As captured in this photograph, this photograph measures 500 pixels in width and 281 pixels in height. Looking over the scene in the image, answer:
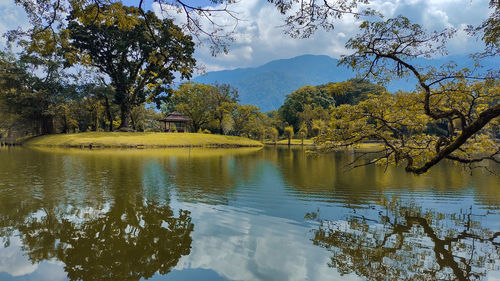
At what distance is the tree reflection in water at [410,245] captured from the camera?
14.4 feet

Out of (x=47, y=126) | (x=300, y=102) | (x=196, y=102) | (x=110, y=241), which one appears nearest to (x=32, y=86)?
(x=47, y=126)

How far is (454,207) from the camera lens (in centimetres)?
875

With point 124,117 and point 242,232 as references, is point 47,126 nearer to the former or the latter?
point 124,117

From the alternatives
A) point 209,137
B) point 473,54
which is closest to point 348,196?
point 473,54

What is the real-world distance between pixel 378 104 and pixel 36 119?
182ft

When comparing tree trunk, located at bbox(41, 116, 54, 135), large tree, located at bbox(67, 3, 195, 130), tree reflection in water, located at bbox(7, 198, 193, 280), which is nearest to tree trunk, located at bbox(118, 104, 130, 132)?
large tree, located at bbox(67, 3, 195, 130)

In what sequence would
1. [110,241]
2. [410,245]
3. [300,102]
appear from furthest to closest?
[300,102], [410,245], [110,241]

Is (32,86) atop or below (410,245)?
atop

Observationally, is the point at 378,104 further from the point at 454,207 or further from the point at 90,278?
the point at 90,278

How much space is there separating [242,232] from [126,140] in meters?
35.2

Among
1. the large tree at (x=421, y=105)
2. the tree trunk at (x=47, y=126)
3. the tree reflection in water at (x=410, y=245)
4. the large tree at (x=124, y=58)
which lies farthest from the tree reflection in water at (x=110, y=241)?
the tree trunk at (x=47, y=126)

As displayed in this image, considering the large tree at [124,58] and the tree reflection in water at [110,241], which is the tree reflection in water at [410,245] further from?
the large tree at [124,58]

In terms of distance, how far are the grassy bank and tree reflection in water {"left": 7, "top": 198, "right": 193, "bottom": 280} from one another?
104 ft

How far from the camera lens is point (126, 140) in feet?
120
